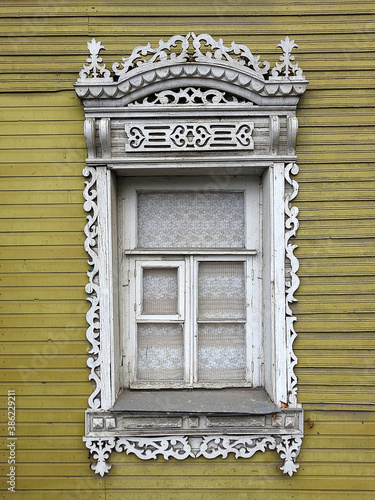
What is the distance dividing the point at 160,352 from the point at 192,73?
1.82 meters

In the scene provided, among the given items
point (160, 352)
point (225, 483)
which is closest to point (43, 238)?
point (160, 352)

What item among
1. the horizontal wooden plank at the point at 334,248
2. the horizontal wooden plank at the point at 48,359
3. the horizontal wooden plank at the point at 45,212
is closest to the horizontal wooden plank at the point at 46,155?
the horizontal wooden plank at the point at 45,212

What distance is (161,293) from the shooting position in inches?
93.9

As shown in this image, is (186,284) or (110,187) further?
(186,284)

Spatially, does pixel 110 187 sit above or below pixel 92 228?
above

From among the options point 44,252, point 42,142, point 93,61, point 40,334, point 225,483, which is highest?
point 93,61

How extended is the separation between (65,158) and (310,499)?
2691 mm

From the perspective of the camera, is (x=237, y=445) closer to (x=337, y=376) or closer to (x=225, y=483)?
(x=225, y=483)

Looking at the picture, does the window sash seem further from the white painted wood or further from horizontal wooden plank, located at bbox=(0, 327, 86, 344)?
horizontal wooden plank, located at bbox=(0, 327, 86, 344)

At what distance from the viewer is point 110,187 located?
2186 mm

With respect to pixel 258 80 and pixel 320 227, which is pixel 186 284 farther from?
pixel 258 80

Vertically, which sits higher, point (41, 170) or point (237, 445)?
point (41, 170)

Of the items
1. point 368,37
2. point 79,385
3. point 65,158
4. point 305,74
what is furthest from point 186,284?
point 368,37

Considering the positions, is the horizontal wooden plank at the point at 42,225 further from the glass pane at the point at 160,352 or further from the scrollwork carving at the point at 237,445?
the scrollwork carving at the point at 237,445
